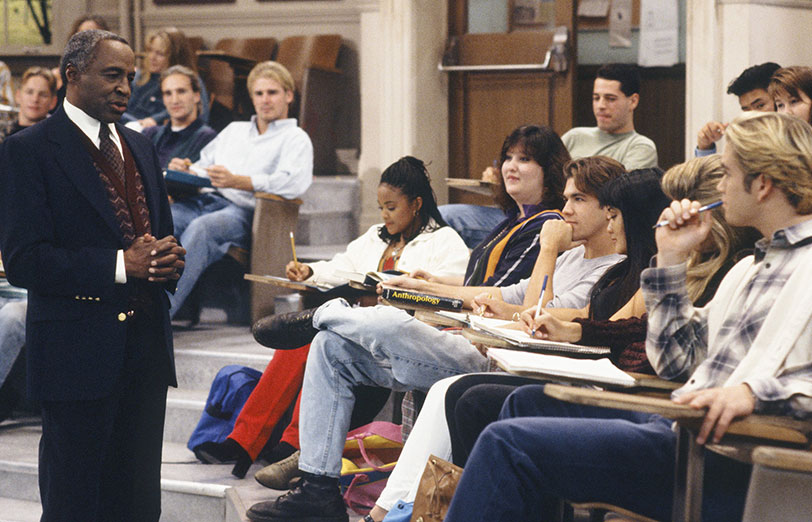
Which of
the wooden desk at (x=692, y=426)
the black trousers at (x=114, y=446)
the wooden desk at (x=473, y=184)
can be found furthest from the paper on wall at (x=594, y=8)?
the wooden desk at (x=692, y=426)

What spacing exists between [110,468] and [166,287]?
447 millimetres

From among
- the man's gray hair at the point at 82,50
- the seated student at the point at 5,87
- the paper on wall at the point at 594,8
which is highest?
the paper on wall at the point at 594,8

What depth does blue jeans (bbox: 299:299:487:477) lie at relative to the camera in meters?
2.75

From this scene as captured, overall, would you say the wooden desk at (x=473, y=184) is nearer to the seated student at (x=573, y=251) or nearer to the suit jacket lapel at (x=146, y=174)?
the seated student at (x=573, y=251)

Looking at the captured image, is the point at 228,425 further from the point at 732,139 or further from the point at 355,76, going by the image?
the point at 355,76

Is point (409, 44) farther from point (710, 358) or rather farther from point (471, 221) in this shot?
point (710, 358)

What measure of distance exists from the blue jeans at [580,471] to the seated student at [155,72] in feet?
13.1

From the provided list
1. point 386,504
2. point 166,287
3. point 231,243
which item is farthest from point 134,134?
point 231,243

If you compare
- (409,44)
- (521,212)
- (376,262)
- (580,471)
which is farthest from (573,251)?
(409,44)

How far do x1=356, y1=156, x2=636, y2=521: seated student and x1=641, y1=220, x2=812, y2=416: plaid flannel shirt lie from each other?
1.74ft

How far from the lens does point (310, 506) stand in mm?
2828

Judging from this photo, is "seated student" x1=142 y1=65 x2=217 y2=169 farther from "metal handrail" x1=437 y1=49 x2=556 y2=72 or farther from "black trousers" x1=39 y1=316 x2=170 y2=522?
"black trousers" x1=39 y1=316 x2=170 y2=522

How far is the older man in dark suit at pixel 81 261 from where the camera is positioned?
2283 mm

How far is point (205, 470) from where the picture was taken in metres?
3.49
